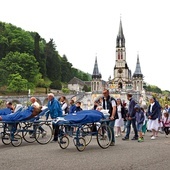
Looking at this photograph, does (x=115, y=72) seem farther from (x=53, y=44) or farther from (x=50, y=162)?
(x=50, y=162)

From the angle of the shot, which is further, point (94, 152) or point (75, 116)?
point (75, 116)

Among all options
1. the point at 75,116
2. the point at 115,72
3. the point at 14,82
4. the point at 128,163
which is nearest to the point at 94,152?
the point at 75,116

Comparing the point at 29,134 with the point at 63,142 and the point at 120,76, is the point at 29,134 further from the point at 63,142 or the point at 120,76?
the point at 120,76

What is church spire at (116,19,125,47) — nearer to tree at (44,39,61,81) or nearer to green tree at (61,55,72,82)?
green tree at (61,55,72,82)

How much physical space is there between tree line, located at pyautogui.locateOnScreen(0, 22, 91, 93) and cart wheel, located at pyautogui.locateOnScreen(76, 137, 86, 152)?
6247 cm

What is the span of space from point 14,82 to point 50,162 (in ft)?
212

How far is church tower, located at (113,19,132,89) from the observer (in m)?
110

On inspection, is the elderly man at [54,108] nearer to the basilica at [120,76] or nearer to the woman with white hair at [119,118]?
the woman with white hair at [119,118]

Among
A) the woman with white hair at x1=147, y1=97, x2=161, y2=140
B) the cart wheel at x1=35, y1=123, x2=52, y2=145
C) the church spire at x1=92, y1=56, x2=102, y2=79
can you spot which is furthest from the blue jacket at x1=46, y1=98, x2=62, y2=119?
the church spire at x1=92, y1=56, x2=102, y2=79

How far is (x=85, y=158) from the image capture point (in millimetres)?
8570

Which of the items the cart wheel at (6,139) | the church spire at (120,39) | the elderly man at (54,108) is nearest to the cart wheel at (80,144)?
the elderly man at (54,108)

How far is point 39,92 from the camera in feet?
279

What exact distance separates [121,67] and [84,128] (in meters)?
102

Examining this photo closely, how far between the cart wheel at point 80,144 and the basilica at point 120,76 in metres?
95.7
